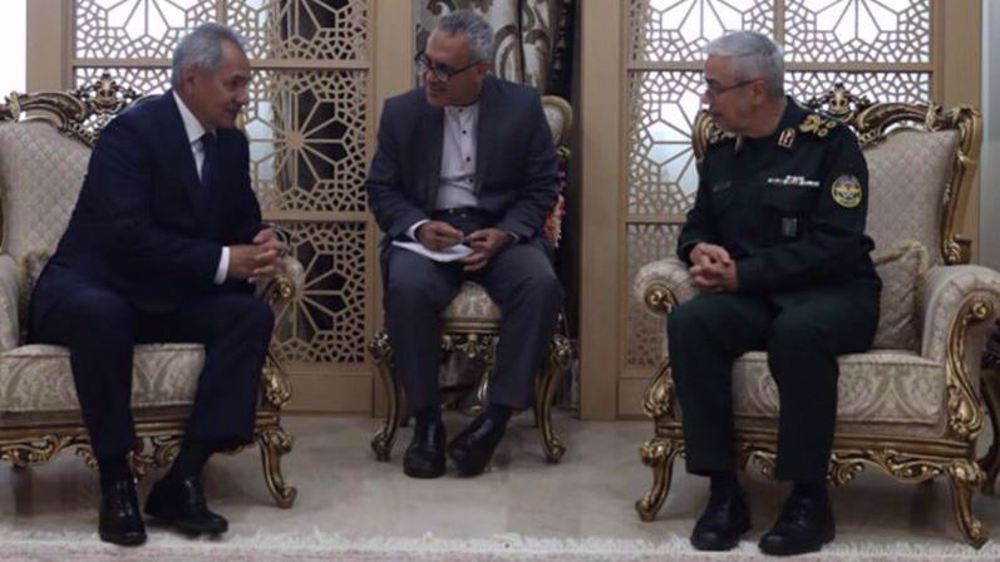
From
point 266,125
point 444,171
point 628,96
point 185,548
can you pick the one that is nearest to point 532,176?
point 444,171

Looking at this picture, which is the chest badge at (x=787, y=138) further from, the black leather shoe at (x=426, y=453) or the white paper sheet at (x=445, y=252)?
the black leather shoe at (x=426, y=453)

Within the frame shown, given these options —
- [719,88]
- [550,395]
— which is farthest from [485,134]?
[719,88]

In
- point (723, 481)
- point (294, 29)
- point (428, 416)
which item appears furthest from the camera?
point (294, 29)

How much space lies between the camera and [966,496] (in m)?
2.84

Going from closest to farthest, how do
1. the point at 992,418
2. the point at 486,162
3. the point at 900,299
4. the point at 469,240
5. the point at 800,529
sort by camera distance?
1. the point at 800,529
2. the point at 900,299
3. the point at 992,418
4. the point at 469,240
5. the point at 486,162

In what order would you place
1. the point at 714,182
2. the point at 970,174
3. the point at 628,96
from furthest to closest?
the point at 628,96, the point at 970,174, the point at 714,182

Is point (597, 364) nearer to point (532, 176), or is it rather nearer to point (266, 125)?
point (532, 176)

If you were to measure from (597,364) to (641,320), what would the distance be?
0.67ft

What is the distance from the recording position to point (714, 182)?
3199 mm

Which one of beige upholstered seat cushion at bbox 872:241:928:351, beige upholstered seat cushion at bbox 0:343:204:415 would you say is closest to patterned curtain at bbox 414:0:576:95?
beige upholstered seat cushion at bbox 872:241:928:351

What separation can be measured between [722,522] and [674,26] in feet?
6.59

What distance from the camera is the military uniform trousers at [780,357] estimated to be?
2.79 metres

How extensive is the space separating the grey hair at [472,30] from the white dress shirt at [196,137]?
0.83 metres

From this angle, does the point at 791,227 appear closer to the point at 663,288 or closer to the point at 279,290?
the point at 663,288
